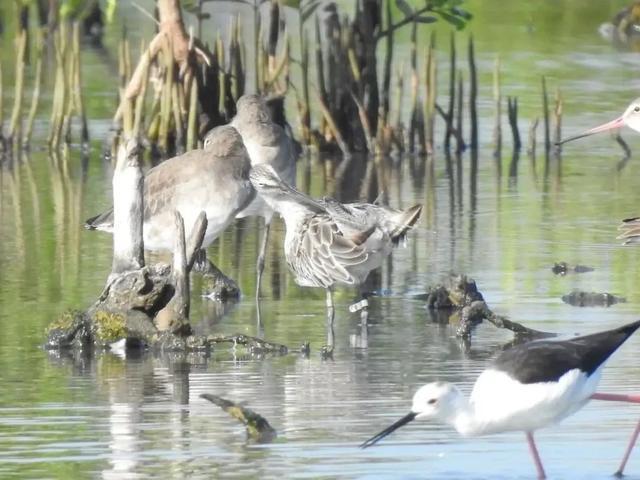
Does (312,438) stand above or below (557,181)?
below

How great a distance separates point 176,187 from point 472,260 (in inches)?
99.1

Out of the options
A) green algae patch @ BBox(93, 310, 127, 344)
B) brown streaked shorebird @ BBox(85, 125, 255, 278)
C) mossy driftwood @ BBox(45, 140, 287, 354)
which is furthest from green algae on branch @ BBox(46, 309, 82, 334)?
brown streaked shorebird @ BBox(85, 125, 255, 278)

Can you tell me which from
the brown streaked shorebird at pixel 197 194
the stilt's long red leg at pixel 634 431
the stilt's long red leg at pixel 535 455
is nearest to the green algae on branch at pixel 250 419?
the stilt's long red leg at pixel 535 455

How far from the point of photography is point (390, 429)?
7.81m

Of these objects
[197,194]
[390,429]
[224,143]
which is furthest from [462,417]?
[224,143]

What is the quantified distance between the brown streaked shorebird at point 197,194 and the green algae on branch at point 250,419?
3.68 metres

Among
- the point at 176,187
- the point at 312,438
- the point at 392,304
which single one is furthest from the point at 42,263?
the point at 312,438

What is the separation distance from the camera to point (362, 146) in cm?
2019

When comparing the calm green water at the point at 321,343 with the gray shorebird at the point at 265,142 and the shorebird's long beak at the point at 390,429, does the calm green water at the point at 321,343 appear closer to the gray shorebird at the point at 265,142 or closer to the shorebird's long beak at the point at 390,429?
the shorebird's long beak at the point at 390,429

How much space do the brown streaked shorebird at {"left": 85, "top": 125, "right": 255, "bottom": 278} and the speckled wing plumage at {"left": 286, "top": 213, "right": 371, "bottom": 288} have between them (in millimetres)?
924

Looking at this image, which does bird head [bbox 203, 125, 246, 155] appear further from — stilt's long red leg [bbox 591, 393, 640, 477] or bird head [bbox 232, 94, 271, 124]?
stilt's long red leg [bbox 591, 393, 640, 477]

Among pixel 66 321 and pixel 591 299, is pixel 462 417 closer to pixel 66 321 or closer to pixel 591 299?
pixel 66 321

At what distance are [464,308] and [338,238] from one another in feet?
2.83

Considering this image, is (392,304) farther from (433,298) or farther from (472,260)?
(472,260)
